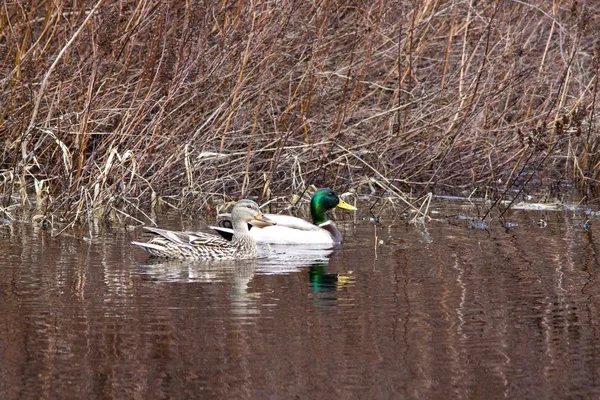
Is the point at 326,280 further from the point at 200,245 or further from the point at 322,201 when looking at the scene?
the point at 322,201

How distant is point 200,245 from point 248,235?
522 mm

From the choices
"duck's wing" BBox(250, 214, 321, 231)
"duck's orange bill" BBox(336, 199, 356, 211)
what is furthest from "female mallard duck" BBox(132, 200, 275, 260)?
"duck's orange bill" BBox(336, 199, 356, 211)

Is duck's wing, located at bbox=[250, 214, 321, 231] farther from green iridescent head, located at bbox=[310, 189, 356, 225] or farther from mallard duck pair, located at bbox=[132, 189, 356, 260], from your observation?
green iridescent head, located at bbox=[310, 189, 356, 225]

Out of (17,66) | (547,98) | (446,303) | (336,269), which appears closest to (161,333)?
(446,303)

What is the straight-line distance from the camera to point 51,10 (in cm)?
1169

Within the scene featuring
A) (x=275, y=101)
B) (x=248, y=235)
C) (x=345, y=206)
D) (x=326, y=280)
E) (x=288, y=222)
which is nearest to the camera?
(x=326, y=280)

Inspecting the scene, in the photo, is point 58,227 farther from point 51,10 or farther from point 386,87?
point 386,87

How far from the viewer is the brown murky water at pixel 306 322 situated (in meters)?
5.45

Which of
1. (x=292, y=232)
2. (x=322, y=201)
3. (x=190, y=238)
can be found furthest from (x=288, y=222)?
(x=190, y=238)

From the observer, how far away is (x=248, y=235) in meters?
9.93

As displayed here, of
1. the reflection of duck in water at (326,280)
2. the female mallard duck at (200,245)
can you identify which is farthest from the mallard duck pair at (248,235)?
the reflection of duck in water at (326,280)

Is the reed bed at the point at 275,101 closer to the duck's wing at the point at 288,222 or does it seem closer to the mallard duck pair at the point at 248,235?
the mallard duck pair at the point at 248,235

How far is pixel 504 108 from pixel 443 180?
1.44 m

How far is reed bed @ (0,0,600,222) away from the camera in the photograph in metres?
11.2
